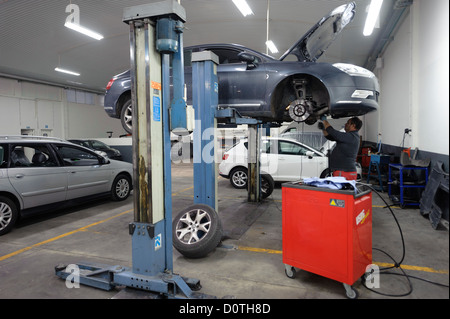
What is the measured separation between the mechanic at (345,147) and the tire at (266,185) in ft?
7.48

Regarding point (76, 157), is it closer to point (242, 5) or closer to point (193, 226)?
point (193, 226)

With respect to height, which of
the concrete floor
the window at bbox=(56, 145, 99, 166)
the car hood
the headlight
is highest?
the car hood

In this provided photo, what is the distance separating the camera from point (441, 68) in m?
1.10

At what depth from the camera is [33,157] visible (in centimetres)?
489

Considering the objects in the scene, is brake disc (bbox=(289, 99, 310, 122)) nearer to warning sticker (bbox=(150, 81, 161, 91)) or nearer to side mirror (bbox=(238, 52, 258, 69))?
side mirror (bbox=(238, 52, 258, 69))

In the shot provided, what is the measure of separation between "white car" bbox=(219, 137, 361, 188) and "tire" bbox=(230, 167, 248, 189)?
0.06m

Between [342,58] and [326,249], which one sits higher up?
[342,58]

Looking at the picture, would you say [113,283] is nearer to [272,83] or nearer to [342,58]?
[272,83]

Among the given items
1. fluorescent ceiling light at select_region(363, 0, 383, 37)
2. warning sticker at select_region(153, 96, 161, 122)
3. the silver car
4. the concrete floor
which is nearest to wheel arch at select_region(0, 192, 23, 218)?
the silver car

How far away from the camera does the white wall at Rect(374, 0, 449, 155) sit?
111cm

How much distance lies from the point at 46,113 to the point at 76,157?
42.1ft

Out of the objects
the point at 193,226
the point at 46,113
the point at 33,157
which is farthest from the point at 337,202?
the point at 46,113
